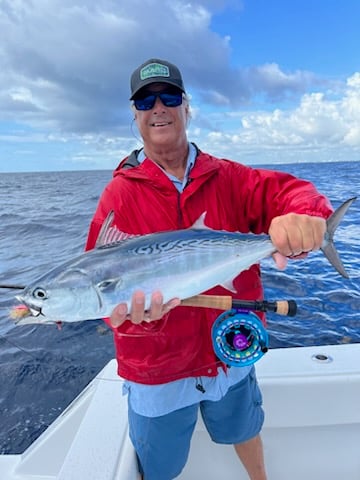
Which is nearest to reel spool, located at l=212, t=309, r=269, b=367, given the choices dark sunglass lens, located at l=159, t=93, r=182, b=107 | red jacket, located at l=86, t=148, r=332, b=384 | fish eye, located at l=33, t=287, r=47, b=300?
red jacket, located at l=86, t=148, r=332, b=384

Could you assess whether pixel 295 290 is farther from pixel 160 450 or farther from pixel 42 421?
pixel 160 450

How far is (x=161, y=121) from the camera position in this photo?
2.26 m

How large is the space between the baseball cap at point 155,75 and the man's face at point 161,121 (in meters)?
0.03

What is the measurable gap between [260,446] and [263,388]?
0.39 m

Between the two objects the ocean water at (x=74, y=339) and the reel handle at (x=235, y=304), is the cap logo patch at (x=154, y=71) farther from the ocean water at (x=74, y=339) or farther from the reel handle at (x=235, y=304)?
the ocean water at (x=74, y=339)

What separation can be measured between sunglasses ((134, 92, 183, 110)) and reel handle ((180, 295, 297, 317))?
1182mm

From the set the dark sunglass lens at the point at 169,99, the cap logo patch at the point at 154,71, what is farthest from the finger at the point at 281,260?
the cap logo patch at the point at 154,71

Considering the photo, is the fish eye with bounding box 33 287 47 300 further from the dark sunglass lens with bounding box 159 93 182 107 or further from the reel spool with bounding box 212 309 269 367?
the dark sunglass lens with bounding box 159 93 182 107

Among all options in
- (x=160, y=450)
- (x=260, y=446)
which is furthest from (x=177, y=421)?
(x=260, y=446)

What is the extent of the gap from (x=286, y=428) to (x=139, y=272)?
205 cm

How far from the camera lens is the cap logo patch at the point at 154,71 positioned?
2.24 meters

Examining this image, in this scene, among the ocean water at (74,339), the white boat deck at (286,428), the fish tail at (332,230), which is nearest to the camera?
the fish tail at (332,230)

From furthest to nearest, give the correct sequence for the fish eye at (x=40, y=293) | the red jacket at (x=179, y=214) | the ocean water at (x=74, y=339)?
the ocean water at (x=74, y=339), the red jacket at (x=179, y=214), the fish eye at (x=40, y=293)

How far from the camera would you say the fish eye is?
1772 mm
